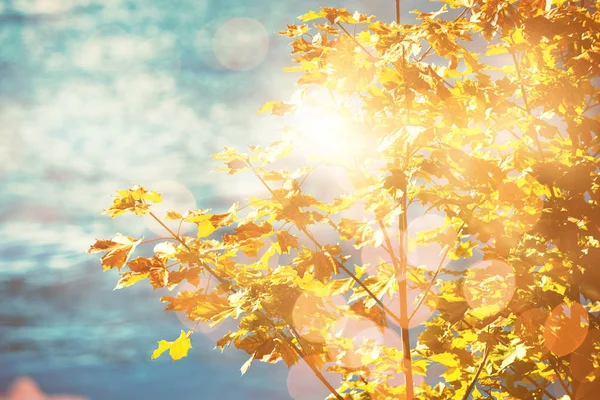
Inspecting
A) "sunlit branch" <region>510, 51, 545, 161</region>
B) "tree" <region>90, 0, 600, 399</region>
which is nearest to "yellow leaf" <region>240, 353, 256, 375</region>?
"tree" <region>90, 0, 600, 399</region>

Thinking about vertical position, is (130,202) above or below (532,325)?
above

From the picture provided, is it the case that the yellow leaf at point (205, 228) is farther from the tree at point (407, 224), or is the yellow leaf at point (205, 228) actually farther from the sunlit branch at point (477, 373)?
the sunlit branch at point (477, 373)

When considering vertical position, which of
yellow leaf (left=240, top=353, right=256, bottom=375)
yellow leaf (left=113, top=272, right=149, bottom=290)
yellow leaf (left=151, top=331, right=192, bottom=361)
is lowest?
yellow leaf (left=240, top=353, right=256, bottom=375)

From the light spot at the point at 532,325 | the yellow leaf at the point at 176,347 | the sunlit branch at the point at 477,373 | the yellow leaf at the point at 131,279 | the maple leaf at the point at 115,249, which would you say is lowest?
the sunlit branch at the point at 477,373

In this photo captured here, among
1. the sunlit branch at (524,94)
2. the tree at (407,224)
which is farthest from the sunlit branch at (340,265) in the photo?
the sunlit branch at (524,94)

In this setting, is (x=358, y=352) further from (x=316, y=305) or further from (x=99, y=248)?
(x=99, y=248)

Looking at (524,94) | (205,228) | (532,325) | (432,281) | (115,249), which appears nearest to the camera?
(115,249)

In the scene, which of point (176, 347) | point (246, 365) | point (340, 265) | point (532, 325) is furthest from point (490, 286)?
point (176, 347)

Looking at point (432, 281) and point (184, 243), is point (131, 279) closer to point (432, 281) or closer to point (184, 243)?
point (184, 243)

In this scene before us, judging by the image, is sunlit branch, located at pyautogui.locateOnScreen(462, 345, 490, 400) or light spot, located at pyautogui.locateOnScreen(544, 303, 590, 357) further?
sunlit branch, located at pyautogui.locateOnScreen(462, 345, 490, 400)

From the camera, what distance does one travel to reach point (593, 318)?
12.4 ft

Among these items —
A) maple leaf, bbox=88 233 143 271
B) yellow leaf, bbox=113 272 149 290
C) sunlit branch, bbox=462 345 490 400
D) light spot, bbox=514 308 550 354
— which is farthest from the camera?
sunlit branch, bbox=462 345 490 400

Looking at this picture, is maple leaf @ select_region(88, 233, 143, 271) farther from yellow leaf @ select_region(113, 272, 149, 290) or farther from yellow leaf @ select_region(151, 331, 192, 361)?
yellow leaf @ select_region(151, 331, 192, 361)

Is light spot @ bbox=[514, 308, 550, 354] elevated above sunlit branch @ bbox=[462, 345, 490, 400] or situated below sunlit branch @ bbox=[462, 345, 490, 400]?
above
